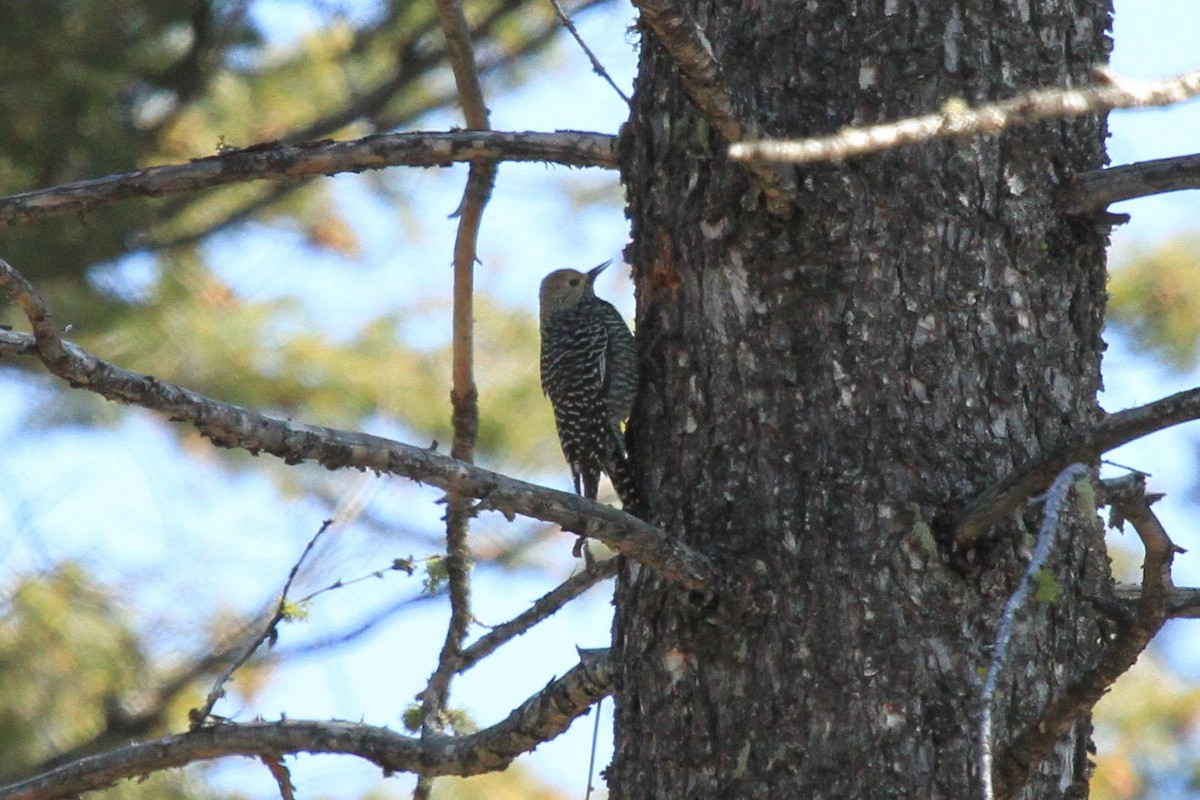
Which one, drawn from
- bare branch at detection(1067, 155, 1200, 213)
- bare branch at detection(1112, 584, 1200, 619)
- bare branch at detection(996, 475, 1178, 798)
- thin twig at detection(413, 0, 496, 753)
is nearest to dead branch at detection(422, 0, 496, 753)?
thin twig at detection(413, 0, 496, 753)

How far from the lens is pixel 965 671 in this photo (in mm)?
2590

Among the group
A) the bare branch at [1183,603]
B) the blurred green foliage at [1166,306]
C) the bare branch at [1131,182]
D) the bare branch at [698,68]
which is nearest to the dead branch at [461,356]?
the bare branch at [698,68]

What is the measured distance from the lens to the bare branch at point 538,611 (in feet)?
10.9

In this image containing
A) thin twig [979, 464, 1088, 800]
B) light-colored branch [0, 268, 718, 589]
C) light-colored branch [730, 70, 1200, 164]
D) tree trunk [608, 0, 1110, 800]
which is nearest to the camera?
light-colored branch [730, 70, 1200, 164]

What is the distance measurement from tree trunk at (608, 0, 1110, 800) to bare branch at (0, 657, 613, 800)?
0.60 feet

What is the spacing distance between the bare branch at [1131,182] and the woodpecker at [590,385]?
4.22 feet

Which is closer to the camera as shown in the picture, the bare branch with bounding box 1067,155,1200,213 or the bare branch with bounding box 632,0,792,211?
the bare branch with bounding box 632,0,792,211

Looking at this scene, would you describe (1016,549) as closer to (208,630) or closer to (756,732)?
(756,732)

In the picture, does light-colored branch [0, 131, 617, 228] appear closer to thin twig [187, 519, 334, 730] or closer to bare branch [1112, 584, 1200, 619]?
thin twig [187, 519, 334, 730]

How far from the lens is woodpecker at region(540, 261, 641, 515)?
4406 mm

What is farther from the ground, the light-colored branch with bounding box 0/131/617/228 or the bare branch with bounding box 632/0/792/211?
the light-colored branch with bounding box 0/131/617/228

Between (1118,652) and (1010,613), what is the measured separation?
1.04 feet

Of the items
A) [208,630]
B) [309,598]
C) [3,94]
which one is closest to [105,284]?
[3,94]

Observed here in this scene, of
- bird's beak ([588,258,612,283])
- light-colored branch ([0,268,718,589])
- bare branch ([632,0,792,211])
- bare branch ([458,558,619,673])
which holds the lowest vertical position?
light-colored branch ([0,268,718,589])
